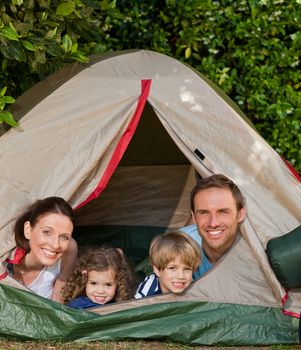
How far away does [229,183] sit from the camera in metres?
3.78

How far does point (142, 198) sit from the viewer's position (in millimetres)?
5297

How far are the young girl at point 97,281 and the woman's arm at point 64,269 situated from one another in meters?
0.07

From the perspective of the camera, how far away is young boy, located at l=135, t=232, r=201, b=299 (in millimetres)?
3664

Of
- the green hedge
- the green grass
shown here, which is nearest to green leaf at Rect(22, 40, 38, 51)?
the green grass

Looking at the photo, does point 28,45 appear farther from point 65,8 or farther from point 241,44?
point 241,44

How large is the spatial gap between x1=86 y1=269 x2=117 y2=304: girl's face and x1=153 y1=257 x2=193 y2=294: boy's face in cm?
26

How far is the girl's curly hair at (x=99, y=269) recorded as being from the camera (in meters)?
3.83

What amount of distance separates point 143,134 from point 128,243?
0.75 metres

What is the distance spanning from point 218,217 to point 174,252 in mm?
288

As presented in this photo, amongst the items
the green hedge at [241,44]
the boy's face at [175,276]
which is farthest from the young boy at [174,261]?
the green hedge at [241,44]

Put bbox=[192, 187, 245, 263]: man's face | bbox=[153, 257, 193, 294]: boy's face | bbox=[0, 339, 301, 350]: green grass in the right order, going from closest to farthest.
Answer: bbox=[0, 339, 301, 350]: green grass, bbox=[153, 257, 193, 294]: boy's face, bbox=[192, 187, 245, 263]: man's face

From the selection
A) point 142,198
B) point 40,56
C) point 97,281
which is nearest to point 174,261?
point 97,281

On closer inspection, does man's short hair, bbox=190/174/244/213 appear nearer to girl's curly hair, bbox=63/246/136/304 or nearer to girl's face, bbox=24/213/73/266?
girl's curly hair, bbox=63/246/136/304

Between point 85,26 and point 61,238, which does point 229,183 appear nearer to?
point 61,238
